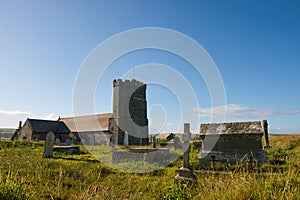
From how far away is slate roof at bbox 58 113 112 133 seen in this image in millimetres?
32097

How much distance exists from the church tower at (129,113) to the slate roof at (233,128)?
1827 centimetres

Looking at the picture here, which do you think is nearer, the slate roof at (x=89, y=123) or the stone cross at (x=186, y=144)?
the stone cross at (x=186, y=144)

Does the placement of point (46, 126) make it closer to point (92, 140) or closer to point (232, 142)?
point (92, 140)

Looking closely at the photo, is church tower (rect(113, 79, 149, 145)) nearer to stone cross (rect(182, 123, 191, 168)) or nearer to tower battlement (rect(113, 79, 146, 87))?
tower battlement (rect(113, 79, 146, 87))

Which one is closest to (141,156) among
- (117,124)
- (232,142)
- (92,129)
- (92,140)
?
(232,142)

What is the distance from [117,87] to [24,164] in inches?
976

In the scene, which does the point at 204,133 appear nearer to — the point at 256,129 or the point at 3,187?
the point at 256,129

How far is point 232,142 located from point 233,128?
734mm

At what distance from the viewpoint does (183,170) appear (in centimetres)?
720

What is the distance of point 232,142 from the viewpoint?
11086mm

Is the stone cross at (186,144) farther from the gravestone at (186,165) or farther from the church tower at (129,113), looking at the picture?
the church tower at (129,113)

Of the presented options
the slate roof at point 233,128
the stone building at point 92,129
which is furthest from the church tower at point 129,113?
the slate roof at point 233,128

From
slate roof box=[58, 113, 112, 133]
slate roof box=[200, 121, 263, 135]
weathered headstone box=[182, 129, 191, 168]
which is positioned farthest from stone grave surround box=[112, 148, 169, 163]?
slate roof box=[58, 113, 112, 133]

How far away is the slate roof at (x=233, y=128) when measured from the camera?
10.8 m
